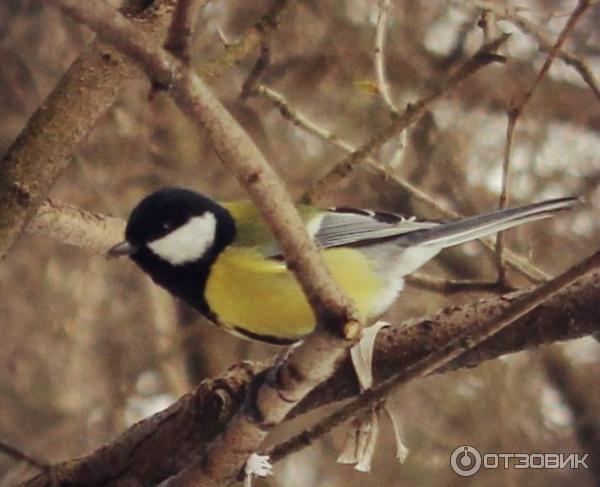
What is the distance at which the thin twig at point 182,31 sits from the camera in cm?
55

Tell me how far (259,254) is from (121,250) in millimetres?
144

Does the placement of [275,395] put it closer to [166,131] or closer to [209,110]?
[209,110]

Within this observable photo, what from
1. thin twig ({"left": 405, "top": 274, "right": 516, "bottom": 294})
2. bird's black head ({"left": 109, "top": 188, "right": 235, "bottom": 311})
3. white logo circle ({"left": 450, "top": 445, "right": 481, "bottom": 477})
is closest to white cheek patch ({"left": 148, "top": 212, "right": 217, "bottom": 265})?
bird's black head ({"left": 109, "top": 188, "right": 235, "bottom": 311})

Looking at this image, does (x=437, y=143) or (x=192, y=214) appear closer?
(x=192, y=214)

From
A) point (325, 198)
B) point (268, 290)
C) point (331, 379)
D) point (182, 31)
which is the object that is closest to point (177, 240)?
point (268, 290)

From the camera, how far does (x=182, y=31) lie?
551 millimetres

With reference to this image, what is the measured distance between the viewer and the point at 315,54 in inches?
82.0

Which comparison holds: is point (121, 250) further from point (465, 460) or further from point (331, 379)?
point (465, 460)

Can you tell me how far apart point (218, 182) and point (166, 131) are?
0.15 m

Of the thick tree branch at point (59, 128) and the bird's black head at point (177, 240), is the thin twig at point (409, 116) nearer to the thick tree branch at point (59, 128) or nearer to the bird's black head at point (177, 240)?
the bird's black head at point (177, 240)

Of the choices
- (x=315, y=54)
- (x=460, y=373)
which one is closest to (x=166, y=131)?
(x=315, y=54)

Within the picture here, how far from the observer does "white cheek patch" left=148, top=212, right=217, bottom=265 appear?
107 centimetres

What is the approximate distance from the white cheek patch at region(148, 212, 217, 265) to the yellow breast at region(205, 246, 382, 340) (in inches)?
1.1

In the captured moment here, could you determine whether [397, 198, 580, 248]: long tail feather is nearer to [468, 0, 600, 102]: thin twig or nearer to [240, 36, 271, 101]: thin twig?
[468, 0, 600, 102]: thin twig
